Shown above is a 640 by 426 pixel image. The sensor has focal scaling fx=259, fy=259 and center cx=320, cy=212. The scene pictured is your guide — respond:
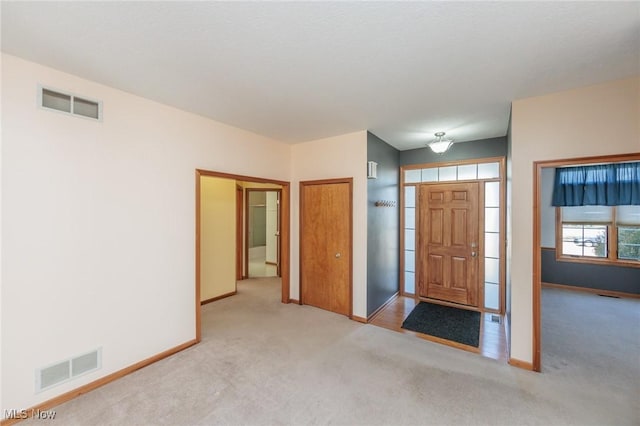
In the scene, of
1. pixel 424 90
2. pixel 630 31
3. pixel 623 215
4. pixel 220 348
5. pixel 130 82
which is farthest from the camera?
pixel 623 215

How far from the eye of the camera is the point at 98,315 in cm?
230

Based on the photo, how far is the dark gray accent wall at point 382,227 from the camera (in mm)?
3748

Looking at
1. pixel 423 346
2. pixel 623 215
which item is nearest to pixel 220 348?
pixel 423 346

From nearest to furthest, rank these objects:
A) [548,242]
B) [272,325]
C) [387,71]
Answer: [387,71]
[272,325]
[548,242]

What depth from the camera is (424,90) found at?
7.97 feet

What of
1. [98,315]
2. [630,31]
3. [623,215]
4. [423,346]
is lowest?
[423,346]

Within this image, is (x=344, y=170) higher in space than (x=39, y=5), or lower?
lower

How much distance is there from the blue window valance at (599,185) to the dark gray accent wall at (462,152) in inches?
89.0

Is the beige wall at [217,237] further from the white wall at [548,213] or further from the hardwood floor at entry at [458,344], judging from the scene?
the white wall at [548,213]

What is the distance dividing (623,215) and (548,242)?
1.20 meters

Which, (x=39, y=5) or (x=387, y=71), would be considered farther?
(x=387, y=71)

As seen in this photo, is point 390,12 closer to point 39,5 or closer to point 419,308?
point 39,5

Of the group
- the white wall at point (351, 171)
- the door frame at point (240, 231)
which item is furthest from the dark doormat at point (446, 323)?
the door frame at point (240, 231)

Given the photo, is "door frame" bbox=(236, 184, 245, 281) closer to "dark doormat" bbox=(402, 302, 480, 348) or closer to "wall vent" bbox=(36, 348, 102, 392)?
"wall vent" bbox=(36, 348, 102, 392)
